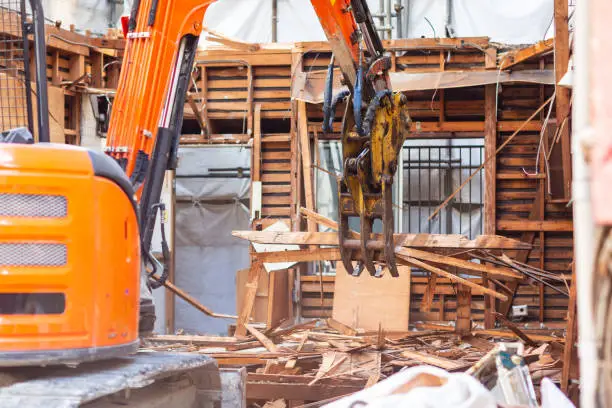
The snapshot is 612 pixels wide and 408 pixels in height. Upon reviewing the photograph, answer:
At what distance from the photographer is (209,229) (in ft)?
52.9

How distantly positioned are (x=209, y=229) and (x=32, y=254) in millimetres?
11649

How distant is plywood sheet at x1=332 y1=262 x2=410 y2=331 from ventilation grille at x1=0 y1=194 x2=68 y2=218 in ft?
26.5

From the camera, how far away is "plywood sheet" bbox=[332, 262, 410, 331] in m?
12.3

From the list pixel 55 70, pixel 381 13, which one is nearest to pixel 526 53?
pixel 381 13

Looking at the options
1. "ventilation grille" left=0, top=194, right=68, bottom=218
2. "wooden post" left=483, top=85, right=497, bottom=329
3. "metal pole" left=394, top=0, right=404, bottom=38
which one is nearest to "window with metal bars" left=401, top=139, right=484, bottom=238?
"wooden post" left=483, top=85, right=497, bottom=329

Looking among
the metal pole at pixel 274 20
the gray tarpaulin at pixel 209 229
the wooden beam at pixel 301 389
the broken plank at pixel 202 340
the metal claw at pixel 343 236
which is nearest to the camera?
the metal claw at pixel 343 236

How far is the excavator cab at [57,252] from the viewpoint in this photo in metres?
4.42

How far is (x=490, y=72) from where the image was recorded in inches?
511

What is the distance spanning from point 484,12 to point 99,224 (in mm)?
13127

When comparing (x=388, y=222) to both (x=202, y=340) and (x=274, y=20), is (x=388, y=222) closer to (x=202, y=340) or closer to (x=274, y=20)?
(x=202, y=340)


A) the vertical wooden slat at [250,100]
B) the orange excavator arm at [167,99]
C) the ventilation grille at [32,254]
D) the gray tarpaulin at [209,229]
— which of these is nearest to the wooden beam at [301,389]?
the orange excavator arm at [167,99]

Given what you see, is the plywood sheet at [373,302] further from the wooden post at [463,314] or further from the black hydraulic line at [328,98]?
the black hydraulic line at [328,98]

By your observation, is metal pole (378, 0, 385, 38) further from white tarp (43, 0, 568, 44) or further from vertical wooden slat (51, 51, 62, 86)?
vertical wooden slat (51, 51, 62, 86)

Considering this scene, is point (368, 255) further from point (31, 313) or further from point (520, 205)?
point (520, 205)
